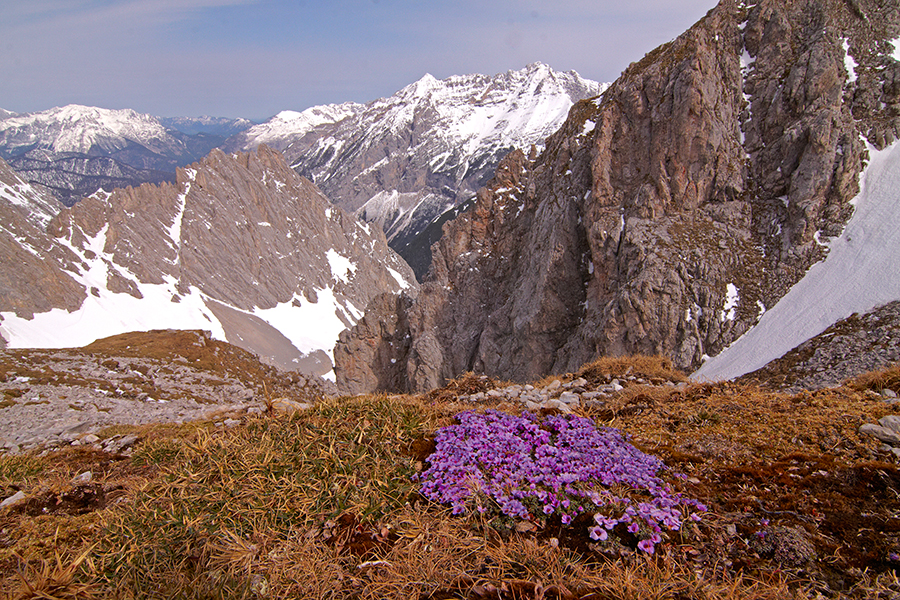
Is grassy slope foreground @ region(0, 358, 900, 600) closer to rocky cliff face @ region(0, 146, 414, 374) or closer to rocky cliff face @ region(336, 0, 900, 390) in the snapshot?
rocky cliff face @ region(336, 0, 900, 390)

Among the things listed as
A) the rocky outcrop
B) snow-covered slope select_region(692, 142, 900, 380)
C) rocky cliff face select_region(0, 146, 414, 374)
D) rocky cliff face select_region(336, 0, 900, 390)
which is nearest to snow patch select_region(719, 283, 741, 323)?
rocky cliff face select_region(336, 0, 900, 390)

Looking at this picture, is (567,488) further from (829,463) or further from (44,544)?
(44,544)

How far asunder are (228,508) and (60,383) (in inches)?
1266

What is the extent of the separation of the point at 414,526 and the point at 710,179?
3909 centimetres

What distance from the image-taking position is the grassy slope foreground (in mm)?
3281

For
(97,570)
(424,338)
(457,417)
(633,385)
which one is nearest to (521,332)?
(424,338)

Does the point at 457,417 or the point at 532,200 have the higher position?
the point at 532,200

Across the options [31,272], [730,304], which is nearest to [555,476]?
[730,304]

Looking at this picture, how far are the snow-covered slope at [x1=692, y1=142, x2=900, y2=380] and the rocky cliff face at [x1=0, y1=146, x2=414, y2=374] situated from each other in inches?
5136

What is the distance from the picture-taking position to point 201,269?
154500 mm

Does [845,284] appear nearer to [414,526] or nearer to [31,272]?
[414,526]

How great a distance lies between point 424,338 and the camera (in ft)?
178

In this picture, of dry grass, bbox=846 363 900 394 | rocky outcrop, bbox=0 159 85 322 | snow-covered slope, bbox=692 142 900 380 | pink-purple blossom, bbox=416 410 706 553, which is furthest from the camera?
rocky outcrop, bbox=0 159 85 322

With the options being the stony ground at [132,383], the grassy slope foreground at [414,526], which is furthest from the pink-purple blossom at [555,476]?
the stony ground at [132,383]
